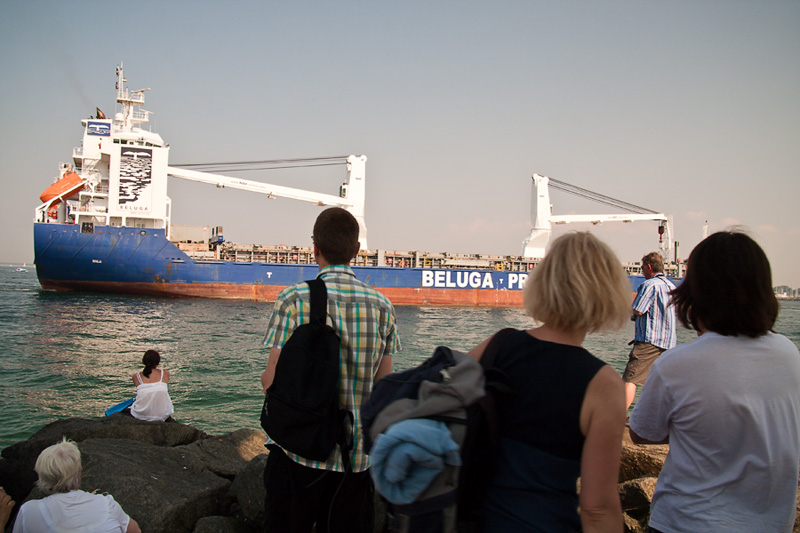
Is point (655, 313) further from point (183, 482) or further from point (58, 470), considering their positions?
point (58, 470)

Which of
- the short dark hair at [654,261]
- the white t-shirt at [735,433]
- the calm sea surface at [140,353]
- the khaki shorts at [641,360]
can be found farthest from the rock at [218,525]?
the calm sea surface at [140,353]

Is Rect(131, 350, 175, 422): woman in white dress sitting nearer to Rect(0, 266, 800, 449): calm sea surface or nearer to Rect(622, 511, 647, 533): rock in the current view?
Rect(0, 266, 800, 449): calm sea surface

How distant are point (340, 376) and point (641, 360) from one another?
314 cm

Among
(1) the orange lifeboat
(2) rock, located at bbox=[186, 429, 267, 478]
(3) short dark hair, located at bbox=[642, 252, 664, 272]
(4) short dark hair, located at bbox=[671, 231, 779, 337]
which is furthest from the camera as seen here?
(1) the orange lifeboat

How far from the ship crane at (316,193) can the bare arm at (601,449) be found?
22425 millimetres

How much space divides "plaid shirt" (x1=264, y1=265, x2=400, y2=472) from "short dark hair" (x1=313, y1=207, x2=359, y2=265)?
0.04 metres

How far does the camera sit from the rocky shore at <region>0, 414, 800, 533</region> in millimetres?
2756

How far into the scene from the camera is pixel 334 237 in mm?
1825

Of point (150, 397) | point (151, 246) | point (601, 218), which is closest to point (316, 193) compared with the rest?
point (151, 246)

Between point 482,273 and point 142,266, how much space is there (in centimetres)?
1674

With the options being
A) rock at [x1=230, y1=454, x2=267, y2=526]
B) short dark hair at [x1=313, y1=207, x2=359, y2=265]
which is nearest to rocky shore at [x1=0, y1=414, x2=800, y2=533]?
rock at [x1=230, y1=454, x2=267, y2=526]

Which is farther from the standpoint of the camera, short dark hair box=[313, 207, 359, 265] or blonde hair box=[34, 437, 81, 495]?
blonde hair box=[34, 437, 81, 495]

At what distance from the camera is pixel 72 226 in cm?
2286

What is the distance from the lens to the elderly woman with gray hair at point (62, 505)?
2.05 metres
